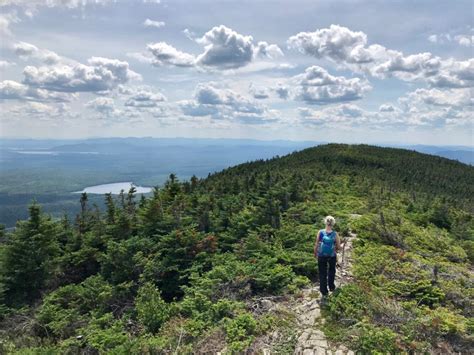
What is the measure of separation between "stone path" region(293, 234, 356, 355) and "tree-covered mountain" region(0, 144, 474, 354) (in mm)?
206

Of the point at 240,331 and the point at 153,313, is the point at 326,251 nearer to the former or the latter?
the point at 240,331

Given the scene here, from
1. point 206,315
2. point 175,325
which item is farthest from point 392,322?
point 175,325

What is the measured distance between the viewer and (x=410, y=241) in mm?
13805

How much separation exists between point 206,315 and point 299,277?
10.6 feet

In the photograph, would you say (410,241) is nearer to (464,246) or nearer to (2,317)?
(464,246)

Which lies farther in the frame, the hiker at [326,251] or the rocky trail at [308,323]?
the hiker at [326,251]

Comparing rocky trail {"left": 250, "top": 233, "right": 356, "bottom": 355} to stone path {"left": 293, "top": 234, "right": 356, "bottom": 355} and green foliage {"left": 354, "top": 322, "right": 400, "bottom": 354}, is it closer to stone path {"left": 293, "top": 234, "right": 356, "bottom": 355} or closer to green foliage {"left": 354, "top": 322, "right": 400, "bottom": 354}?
stone path {"left": 293, "top": 234, "right": 356, "bottom": 355}

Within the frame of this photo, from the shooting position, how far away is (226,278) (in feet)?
33.7

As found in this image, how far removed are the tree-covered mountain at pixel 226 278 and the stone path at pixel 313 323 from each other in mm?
206

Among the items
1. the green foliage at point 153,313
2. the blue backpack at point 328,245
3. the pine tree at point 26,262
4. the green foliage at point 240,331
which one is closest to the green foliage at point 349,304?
the blue backpack at point 328,245

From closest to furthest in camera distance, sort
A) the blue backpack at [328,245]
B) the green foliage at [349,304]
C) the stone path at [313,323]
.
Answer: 1. the stone path at [313,323]
2. the green foliage at [349,304]
3. the blue backpack at [328,245]

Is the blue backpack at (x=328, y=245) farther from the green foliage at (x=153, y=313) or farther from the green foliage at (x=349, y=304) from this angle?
the green foliage at (x=153, y=313)

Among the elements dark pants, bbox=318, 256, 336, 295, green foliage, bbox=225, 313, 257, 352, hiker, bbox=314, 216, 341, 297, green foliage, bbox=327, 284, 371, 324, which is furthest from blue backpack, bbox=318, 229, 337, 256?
green foliage, bbox=225, 313, 257, 352

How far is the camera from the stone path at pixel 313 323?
6.92 meters
